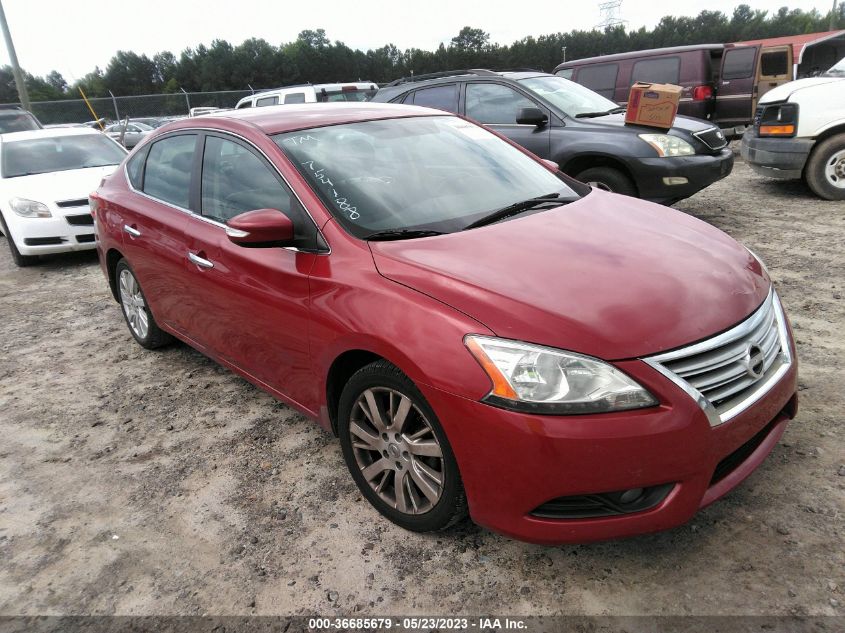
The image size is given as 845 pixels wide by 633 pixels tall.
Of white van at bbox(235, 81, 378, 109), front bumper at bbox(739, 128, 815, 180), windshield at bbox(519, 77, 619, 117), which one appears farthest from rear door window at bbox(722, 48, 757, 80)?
white van at bbox(235, 81, 378, 109)

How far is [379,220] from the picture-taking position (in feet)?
8.69

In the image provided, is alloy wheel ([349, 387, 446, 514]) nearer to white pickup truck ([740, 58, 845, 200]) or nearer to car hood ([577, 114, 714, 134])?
car hood ([577, 114, 714, 134])

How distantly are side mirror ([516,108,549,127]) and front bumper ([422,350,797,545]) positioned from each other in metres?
5.00

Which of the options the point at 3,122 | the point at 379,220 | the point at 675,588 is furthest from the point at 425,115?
the point at 3,122

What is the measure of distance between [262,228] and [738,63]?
40.7ft

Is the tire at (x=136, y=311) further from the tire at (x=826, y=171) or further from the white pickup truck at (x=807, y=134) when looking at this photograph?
the tire at (x=826, y=171)

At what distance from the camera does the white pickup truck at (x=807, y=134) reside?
23.4 feet

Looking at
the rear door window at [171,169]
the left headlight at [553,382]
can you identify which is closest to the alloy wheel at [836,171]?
the left headlight at [553,382]

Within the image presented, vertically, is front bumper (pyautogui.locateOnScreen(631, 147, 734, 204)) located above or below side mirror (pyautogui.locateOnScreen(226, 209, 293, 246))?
below

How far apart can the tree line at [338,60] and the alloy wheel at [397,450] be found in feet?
156

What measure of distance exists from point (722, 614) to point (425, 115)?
2.78m

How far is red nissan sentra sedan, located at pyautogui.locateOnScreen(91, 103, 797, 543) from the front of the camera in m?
1.95

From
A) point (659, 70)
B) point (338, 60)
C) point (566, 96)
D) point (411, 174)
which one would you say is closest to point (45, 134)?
point (566, 96)

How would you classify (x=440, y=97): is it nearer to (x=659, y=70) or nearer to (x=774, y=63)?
(x=659, y=70)
